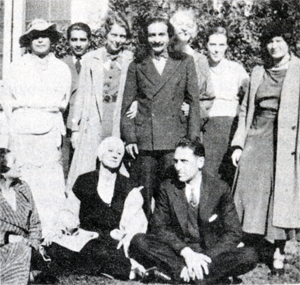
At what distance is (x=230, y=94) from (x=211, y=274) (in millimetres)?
1642

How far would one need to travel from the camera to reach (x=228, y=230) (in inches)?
159

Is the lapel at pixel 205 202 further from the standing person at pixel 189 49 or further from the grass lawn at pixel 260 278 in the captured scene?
the standing person at pixel 189 49

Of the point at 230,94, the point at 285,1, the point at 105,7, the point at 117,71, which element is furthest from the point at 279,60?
the point at 105,7

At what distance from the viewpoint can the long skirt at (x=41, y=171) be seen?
15.1ft

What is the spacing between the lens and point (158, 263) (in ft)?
13.1

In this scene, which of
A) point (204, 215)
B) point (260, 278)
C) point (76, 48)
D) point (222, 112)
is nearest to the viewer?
point (204, 215)

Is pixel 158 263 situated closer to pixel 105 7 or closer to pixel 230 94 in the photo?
pixel 230 94

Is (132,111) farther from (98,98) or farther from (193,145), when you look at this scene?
(193,145)

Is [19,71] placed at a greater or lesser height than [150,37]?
lesser

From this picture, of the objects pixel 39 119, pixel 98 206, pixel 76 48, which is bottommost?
pixel 98 206

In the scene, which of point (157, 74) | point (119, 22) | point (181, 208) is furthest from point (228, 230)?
point (119, 22)

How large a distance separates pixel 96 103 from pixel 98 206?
0.96 meters

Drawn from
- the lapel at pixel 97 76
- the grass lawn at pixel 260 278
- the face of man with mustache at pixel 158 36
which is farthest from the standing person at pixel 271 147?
the lapel at pixel 97 76

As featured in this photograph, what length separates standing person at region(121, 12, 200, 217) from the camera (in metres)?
4.50
